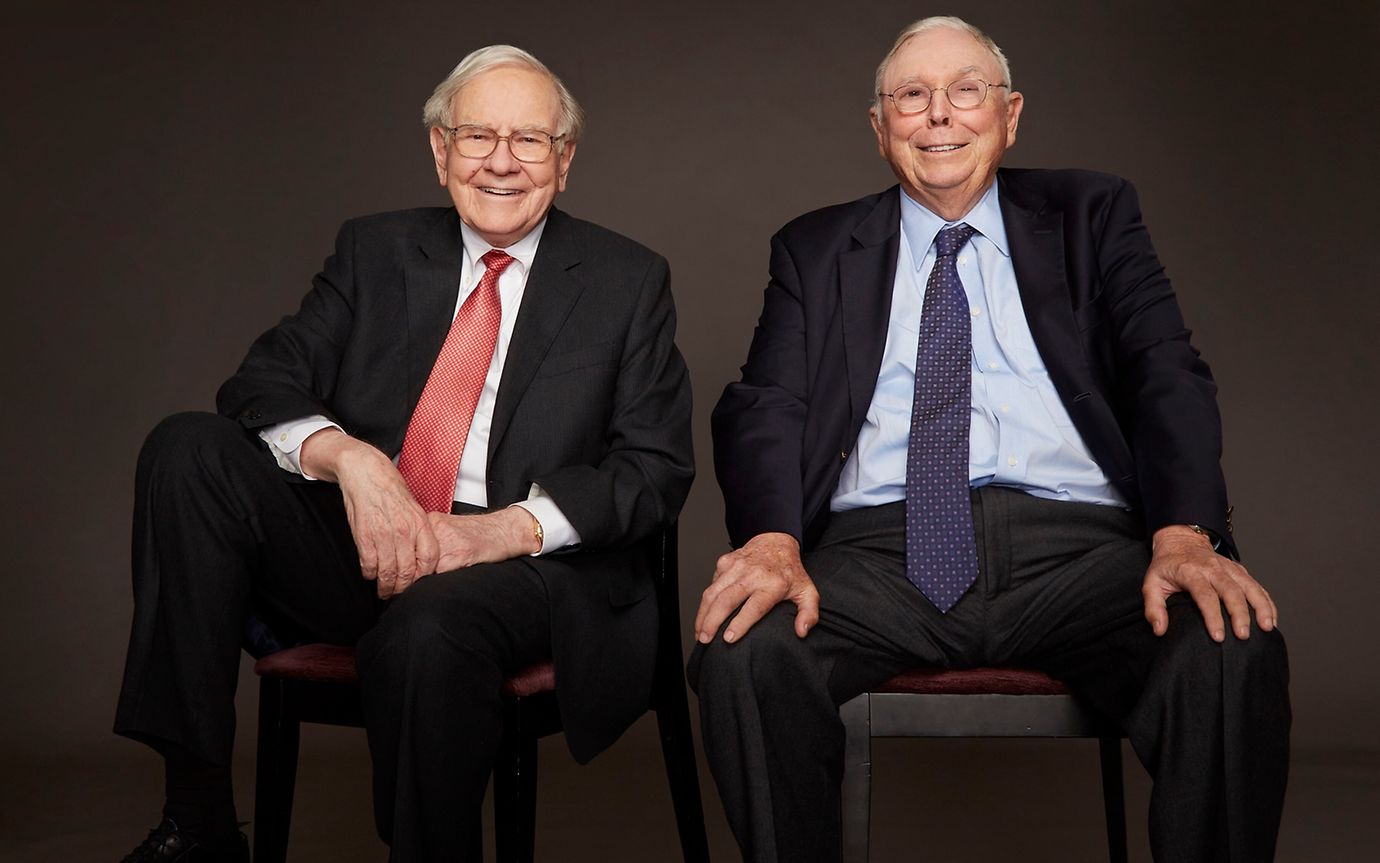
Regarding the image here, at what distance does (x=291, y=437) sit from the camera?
2605 mm

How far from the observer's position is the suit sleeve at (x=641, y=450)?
8.53 feet

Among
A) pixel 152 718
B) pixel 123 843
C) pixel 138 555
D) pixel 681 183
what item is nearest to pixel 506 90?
pixel 138 555

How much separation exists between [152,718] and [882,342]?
1.39 metres

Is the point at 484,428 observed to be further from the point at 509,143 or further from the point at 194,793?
the point at 194,793

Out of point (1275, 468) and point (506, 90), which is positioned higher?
point (506, 90)

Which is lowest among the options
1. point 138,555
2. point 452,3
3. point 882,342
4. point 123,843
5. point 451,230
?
point 123,843

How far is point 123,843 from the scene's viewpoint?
3.43 metres

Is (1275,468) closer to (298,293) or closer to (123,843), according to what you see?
(298,293)

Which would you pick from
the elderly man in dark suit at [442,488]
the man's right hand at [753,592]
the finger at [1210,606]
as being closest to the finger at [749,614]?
the man's right hand at [753,592]

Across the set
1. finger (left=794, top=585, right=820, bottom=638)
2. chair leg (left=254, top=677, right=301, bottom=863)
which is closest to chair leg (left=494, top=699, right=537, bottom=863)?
chair leg (left=254, top=677, right=301, bottom=863)

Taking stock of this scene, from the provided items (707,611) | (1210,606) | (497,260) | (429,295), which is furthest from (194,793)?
(1210,606)

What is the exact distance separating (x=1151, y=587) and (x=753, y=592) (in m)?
0.61

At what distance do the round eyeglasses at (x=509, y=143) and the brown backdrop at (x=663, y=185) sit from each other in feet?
4.78

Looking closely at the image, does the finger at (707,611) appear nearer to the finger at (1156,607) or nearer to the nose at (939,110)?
the finger at (1156,607)
